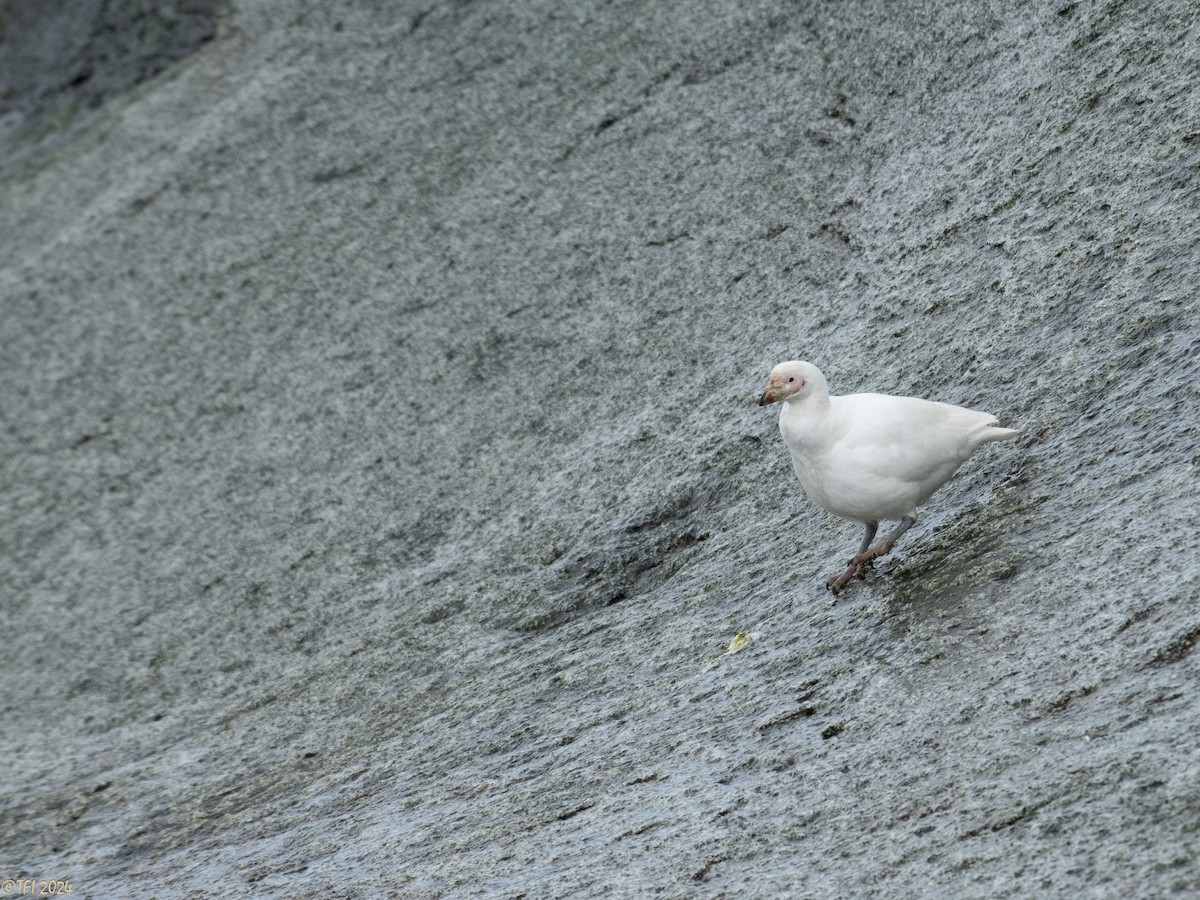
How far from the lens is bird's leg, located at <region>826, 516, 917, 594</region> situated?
13.3 ft

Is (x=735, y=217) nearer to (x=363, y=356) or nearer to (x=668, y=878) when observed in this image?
(x=363, y=356)

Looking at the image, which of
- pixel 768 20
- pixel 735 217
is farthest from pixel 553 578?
pixel 768 20

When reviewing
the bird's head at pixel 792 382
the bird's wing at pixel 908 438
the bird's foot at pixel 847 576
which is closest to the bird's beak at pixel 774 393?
the bird's head at pixel 792 382

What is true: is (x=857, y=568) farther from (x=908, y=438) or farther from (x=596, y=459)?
(x=596, y=459)

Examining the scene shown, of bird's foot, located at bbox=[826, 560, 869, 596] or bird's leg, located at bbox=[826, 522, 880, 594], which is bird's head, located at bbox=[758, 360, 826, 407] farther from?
bird's foot, located at bbox=[826, 560, 869, 596]

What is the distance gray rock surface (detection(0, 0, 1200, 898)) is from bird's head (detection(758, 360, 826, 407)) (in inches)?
27.4

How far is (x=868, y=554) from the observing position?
4086mm

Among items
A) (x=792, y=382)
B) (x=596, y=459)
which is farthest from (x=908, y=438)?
(x=596, y=459)

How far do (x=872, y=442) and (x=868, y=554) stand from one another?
470 millimetres

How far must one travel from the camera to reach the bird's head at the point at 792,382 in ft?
13.0

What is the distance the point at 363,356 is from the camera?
7.05 meters

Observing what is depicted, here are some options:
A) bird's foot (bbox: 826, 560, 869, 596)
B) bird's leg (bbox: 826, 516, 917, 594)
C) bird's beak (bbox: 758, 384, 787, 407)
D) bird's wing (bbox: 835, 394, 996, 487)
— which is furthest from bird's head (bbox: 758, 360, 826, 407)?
bird's foot (bbox: 826, 560, 869, 596)

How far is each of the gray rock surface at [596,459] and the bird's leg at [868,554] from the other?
9 cm

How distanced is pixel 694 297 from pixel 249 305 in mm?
2943
